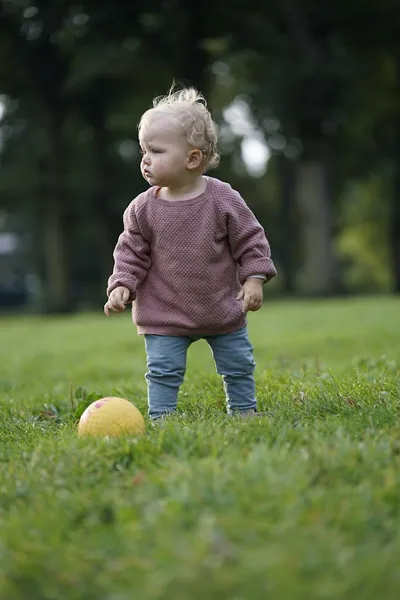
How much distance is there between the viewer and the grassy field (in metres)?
2.21

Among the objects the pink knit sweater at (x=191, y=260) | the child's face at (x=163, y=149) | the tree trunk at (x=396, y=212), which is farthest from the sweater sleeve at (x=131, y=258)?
the tree trunk at (x=396, y=212)

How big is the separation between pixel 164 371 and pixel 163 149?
1.21m

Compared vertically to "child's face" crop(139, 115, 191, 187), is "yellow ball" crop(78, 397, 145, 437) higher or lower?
lower

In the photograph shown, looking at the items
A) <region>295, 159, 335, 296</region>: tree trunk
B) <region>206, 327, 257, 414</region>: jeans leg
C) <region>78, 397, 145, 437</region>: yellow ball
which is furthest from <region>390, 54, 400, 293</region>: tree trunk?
<region>78, 397, 145, 437</region>: yellow ball

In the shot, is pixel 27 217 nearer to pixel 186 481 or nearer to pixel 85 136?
pixel 85 136

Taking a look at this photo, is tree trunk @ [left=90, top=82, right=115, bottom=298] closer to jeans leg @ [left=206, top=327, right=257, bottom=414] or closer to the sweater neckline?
the sweater neckline

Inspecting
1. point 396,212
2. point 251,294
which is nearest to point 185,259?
point 251,294

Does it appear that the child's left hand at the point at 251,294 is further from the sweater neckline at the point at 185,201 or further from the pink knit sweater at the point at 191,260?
the sweater neckline at the point at 185,201

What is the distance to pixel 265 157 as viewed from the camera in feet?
133

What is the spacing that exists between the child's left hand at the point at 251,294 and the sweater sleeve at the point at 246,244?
0.06 metres

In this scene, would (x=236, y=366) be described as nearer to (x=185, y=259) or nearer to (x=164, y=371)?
(x=164, y=371)

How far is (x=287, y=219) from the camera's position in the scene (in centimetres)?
4053

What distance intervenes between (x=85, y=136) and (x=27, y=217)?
535cm

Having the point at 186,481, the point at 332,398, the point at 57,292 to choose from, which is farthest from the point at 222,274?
the point at 57,292
